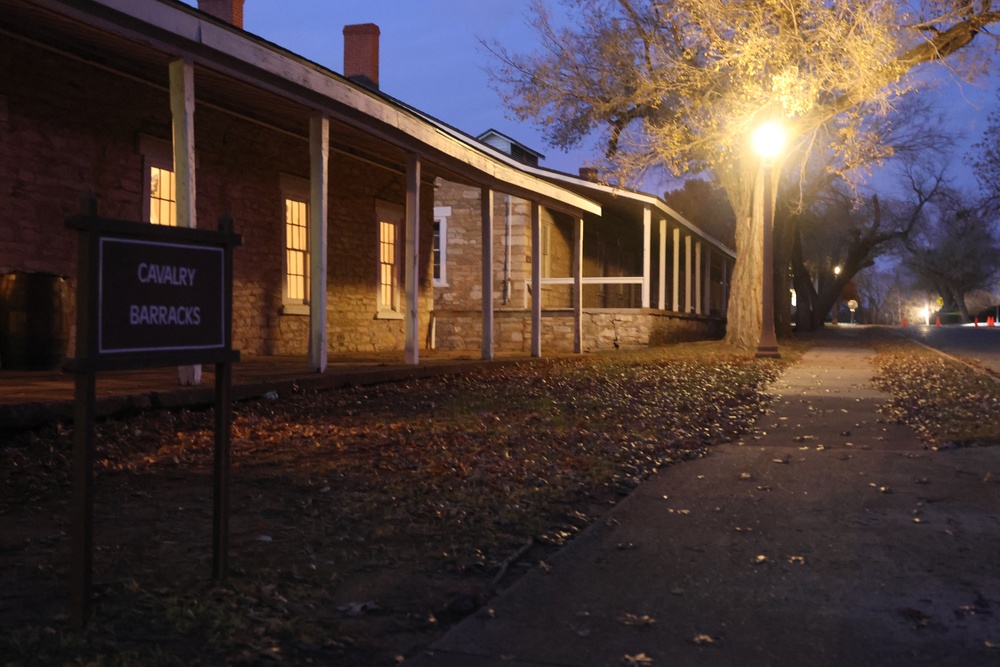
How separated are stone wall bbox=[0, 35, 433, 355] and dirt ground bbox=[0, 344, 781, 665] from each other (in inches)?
152

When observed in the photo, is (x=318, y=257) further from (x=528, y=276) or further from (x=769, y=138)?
(x=528, y=276)

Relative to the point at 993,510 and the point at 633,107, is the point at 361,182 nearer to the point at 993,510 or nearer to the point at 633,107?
the point at 633,107

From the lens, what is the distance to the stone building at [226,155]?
9117 mm

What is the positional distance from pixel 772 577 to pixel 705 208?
60.4 metres

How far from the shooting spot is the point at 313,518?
17.2 ft

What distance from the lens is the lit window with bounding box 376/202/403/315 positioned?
1783 centimetres

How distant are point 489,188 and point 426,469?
9875mm

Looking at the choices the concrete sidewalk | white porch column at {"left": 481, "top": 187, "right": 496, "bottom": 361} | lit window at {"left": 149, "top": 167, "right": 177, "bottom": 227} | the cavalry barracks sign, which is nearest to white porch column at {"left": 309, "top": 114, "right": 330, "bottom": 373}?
lit window at {"left": 149, "top": 167, "right": 177, "bottom": 227}

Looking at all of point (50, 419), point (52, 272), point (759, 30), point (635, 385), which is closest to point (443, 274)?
point (759, 30)

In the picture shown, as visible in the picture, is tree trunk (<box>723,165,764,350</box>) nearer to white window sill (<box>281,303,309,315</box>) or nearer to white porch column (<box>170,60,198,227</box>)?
white window sill (<box>281,303,309,315</box>)

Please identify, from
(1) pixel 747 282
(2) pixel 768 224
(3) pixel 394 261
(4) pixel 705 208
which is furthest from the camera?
(4) pixel 705 208

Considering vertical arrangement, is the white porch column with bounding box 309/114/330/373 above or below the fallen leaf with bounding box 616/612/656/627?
above

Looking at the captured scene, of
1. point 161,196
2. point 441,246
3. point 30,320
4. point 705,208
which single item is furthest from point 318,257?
point 705,208

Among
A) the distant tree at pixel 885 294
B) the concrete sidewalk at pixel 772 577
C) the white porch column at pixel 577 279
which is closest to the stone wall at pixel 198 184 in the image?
the white porch column at pixel 577 279
